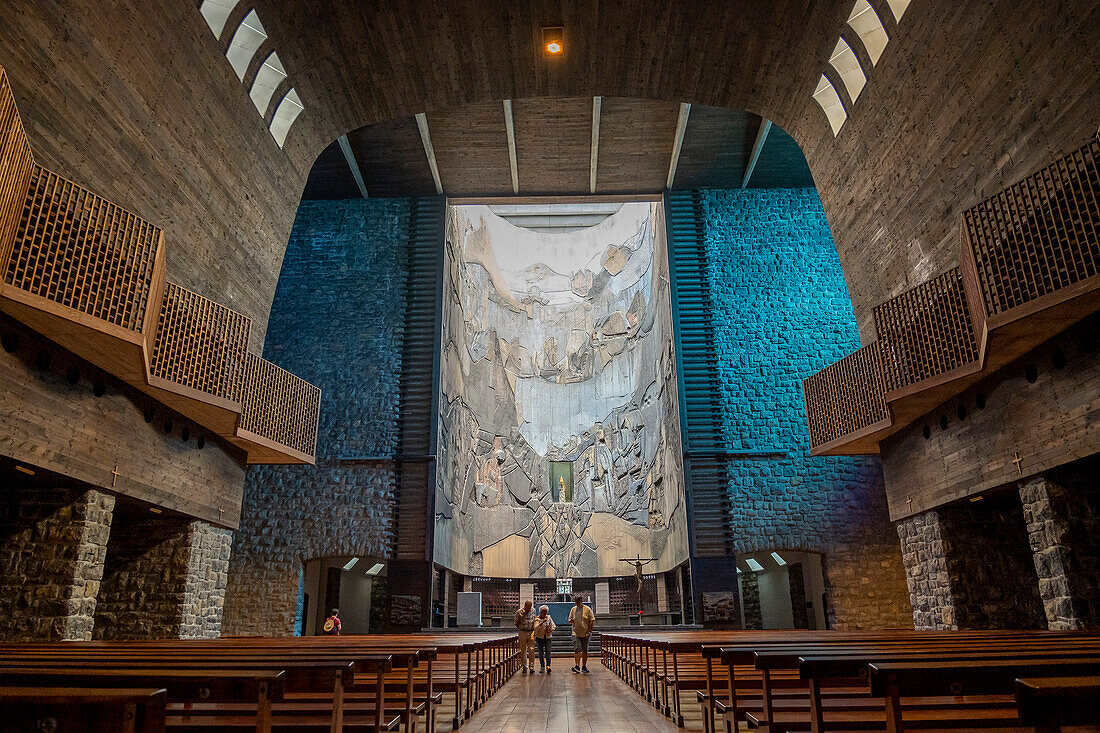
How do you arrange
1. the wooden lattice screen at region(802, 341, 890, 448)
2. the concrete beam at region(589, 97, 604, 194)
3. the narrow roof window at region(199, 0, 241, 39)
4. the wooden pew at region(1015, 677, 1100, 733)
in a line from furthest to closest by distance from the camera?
1. the concrete beam at region(589, 97, 604, 194)
2. the wooden lattice screen at region(802, 341, 890, 448)
3. the narrow roof window at region(199, 0, 241, 39)
4. the wooden pew at region(1015, 677, 1100, 733)

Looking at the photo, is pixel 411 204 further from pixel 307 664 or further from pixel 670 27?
pixel 307 664

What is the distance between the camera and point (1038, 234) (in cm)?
736

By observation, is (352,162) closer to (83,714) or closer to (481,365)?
(481,365)

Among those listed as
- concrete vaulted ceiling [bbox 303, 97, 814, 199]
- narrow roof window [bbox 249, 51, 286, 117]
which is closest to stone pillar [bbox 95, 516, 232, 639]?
narrow roof window [bbox 249, 51, 286, 117]

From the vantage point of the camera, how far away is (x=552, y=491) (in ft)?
94.5

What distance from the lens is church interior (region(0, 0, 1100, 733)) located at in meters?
5.39

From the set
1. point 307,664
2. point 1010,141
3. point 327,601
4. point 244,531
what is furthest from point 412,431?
point 307,664

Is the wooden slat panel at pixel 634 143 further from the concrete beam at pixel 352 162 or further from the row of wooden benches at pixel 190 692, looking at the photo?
the row of wooden benches at pixel 190 692

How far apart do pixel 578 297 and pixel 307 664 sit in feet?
93.9

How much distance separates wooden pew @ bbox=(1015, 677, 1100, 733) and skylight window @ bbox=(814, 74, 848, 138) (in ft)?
40.5

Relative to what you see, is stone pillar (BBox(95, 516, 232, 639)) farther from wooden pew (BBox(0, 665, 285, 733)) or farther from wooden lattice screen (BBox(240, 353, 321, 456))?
wooden pew (BBox(0, 665, 285, 733))

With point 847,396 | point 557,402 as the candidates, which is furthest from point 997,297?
point 557,402

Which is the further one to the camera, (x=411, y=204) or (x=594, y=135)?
(x=411, y=204)

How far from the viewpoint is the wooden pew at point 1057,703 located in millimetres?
1600
